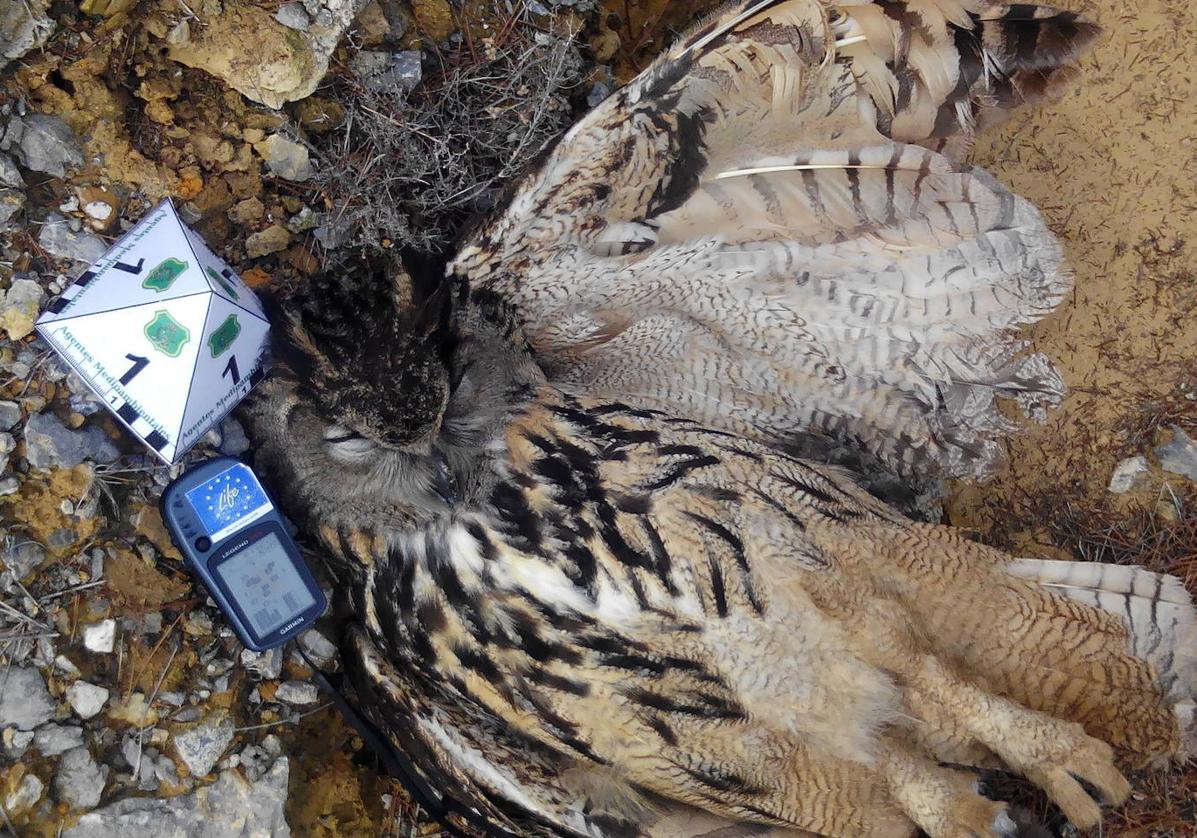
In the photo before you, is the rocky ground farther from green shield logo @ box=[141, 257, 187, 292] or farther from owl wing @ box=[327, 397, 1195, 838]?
owl wing @ box=[327, 397, 1195, 838]

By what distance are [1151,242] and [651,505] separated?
8.40 ft

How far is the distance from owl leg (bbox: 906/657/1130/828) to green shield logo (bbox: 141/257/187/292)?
240 centimetres

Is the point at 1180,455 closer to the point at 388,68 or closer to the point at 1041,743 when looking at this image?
the point at 1041,743

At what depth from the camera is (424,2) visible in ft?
9.75

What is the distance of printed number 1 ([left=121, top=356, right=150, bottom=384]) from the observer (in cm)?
233

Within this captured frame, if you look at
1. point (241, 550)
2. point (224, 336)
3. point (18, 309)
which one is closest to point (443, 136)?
point (224, 336)

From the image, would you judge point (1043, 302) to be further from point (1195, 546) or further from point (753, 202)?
point (1195, 546)

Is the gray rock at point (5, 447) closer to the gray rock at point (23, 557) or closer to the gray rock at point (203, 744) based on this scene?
the gray rock at point (23, 557)

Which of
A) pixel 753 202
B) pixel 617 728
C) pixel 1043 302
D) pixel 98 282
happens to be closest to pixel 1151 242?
pixel 1043 302

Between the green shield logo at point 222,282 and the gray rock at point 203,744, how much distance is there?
4.37ft

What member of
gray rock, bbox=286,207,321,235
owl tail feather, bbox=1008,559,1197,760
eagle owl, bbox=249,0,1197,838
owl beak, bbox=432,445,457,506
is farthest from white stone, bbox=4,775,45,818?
owl tail feather, bbox=1008,559,1197,760

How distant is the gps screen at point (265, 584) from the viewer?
2664 millimetres

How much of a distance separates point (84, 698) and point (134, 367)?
3.34 ft

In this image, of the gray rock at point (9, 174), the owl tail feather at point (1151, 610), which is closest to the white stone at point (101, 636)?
the gray rock at point (9, 174)
